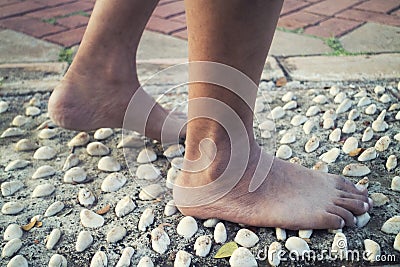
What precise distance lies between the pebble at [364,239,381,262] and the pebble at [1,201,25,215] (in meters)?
0.71

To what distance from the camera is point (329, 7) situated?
2.26 meters

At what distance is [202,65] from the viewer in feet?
2.78

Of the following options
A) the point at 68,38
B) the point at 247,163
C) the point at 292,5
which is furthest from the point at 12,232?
the point at 292,5

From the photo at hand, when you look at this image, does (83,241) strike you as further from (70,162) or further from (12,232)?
(70,162)

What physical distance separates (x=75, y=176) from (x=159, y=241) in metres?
0.32

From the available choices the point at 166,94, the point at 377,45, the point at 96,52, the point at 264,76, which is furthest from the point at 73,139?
the point at 377,45

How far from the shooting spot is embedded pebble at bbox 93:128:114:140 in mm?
1297

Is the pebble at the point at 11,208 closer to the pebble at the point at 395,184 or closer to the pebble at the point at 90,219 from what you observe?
the pebble at the point at 90,219

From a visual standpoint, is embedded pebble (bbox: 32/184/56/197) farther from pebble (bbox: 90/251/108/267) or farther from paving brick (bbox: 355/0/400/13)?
paving brick (bbox: 355/0/400/13)

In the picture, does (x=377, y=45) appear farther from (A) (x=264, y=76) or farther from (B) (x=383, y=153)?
(B) (x=383, y=153)

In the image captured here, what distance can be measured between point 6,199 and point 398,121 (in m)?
1.04

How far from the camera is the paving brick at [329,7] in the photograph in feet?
7.21

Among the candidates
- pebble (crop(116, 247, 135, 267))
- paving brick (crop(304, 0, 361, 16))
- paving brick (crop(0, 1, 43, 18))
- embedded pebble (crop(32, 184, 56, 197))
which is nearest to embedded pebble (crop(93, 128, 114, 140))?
embedded pebble (crop(32, 184, 56, 197))

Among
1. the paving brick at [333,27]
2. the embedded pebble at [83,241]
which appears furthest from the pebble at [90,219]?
the paving brick at [333,27]
